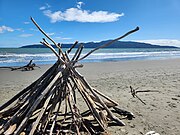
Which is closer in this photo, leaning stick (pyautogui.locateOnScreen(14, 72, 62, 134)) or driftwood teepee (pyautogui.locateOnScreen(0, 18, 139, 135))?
leaning stick (pyautogui.locateOnScreen(14, 72, 62, 134))

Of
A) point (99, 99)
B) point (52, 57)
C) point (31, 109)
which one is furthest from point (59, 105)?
point (52, 57)

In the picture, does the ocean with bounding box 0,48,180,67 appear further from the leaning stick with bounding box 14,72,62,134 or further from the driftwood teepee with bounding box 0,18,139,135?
the leaning stick with bounding box 14,72,62,134

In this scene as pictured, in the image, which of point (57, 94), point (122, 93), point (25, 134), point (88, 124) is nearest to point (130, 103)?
point (122, 93)

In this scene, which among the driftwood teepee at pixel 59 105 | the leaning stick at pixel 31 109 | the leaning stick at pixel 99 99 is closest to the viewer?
the leaning stick at pixel 31 109

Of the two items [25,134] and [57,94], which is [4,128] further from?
[57,94]

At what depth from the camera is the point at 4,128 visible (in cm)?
Result: 369

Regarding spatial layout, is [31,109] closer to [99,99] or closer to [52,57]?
[99,99]

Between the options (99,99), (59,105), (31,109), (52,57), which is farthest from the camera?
(52,57)

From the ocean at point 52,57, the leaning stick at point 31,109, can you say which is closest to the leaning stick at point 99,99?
the leaning stick at point 31,109

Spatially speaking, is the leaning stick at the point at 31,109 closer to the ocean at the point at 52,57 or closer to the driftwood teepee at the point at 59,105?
the driftwood teepee at the point at 59,105

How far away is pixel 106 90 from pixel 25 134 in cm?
511

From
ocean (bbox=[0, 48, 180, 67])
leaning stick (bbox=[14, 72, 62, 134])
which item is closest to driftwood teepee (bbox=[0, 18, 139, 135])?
leaning stick (bbox=[14, 72, 62, 134])

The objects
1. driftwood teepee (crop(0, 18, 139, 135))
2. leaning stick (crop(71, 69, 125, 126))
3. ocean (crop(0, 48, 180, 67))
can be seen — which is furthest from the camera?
ocean (crop(0, 48, 180, 67))

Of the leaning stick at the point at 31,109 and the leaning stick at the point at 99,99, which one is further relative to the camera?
the leaning stick at the point at 99,99
